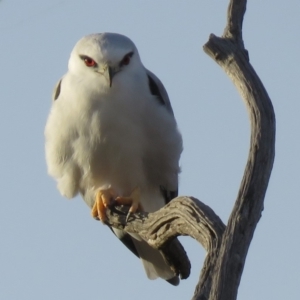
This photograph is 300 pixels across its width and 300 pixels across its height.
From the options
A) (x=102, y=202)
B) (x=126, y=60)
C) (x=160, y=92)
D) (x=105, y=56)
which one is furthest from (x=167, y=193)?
(x=105, y=56)

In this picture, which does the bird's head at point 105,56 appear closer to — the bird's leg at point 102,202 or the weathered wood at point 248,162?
the bird's leg at point 102,202

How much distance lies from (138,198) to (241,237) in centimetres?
280

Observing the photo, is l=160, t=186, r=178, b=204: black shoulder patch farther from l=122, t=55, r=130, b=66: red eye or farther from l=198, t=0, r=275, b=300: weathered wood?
l=198, t=0, r=275, b=300: weathered wood

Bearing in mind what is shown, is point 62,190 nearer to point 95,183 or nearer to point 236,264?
point 95,183

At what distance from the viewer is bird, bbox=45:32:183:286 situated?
727 centimetres

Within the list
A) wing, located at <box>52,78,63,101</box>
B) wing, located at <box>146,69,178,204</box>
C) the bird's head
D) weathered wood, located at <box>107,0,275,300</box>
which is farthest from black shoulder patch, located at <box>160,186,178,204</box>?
weathered wood, located at <box>107,0,275,300</box>

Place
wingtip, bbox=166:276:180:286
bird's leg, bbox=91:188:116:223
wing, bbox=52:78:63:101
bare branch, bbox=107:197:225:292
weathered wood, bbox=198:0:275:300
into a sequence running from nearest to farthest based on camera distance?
weathered wood, bbox=198:0:275:300 → bare branch, bbox=107:197:225:292 → bird's leg, bbox=91:188:116:223 → wing, bbox=52:78:63:101 → wingtip, bbox=166:276:180:286

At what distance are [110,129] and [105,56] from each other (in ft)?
1.85

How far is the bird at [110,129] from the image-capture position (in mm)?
7266

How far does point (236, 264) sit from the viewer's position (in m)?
4.73

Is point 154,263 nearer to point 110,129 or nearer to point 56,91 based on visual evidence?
point 110,129

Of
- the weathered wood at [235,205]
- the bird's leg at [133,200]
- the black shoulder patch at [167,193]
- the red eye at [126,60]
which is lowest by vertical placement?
the weathered wood at [235,205]

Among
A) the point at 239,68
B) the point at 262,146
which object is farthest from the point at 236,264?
the point at 239,68

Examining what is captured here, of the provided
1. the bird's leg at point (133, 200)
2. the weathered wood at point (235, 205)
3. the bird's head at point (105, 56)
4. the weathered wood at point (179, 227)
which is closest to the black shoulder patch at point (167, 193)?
the bird's leg at point (133, 200)
